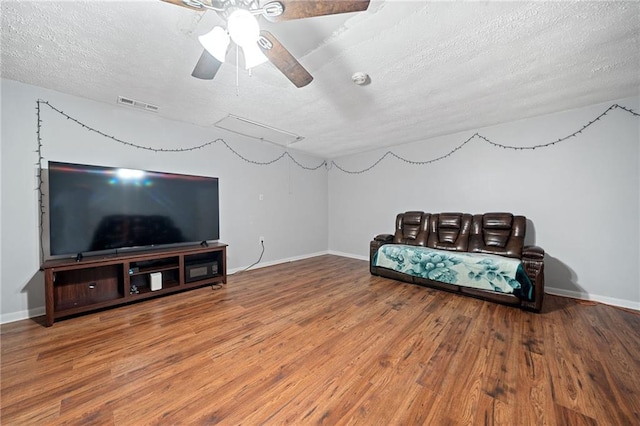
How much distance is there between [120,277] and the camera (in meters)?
2.62

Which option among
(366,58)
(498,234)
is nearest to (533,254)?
(498,234)

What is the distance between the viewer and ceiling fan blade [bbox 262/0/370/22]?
3.69ft

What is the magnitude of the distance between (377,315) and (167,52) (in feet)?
9.80

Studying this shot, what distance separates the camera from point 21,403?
4.27 ft

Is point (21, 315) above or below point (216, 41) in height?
below

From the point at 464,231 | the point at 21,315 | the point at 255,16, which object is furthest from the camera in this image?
the point at 464,231

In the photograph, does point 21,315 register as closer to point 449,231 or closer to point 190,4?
point 190,4

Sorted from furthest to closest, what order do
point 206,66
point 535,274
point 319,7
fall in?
1. point 535,274
2. point 206,66
3. point 319,7

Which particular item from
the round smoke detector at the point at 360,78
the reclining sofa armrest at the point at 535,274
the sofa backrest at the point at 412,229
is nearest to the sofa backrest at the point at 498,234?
the reclining sofa armrest at the point at 535,274

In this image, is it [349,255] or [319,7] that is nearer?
[319,7]

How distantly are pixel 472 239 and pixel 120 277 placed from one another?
4.54 meters

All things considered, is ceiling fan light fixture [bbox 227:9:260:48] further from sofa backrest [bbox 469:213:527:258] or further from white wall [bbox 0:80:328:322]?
sofa backrest [bbox 469:213:527:258]

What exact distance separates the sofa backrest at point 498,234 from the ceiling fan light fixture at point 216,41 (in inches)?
142

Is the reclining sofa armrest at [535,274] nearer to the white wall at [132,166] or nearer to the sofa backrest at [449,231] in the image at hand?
the sofa backrest at [449,231]
